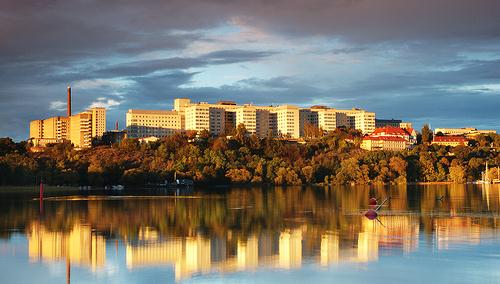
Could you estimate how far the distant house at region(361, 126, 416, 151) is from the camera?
6432 inches

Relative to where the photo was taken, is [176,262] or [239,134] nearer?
[176,262]

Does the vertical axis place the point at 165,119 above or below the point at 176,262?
above

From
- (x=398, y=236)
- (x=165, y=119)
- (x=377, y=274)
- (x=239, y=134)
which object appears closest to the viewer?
(x=377, y=274)

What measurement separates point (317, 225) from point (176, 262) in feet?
49.5

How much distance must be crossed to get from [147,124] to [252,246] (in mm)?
154670

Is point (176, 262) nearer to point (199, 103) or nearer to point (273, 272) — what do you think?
point (273, 272)

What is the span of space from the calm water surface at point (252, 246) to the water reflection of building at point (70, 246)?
→ 0.05 metres

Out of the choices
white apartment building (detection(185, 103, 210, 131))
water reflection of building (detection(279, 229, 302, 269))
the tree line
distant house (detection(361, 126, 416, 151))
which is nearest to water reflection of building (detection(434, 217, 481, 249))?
water reflection of building (detection(279, 229, 302, 269))

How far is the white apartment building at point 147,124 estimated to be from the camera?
18514cm

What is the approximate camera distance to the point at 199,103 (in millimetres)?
192500

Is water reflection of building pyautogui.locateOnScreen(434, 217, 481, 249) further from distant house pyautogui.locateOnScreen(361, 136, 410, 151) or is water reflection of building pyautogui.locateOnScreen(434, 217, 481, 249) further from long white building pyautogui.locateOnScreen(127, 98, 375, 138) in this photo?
long white building pyautogui.locateOnScreen(127, 98, 375, 138)

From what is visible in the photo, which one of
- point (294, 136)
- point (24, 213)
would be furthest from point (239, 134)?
point (24, 213)

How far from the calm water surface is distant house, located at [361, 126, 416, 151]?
10871 cm

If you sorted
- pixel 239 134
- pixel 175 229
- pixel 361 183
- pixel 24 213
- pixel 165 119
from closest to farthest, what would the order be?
pixel 175 229 → pixel 24 213 → pixel 361 183 → pixel 239 134 → pixel 165 119
